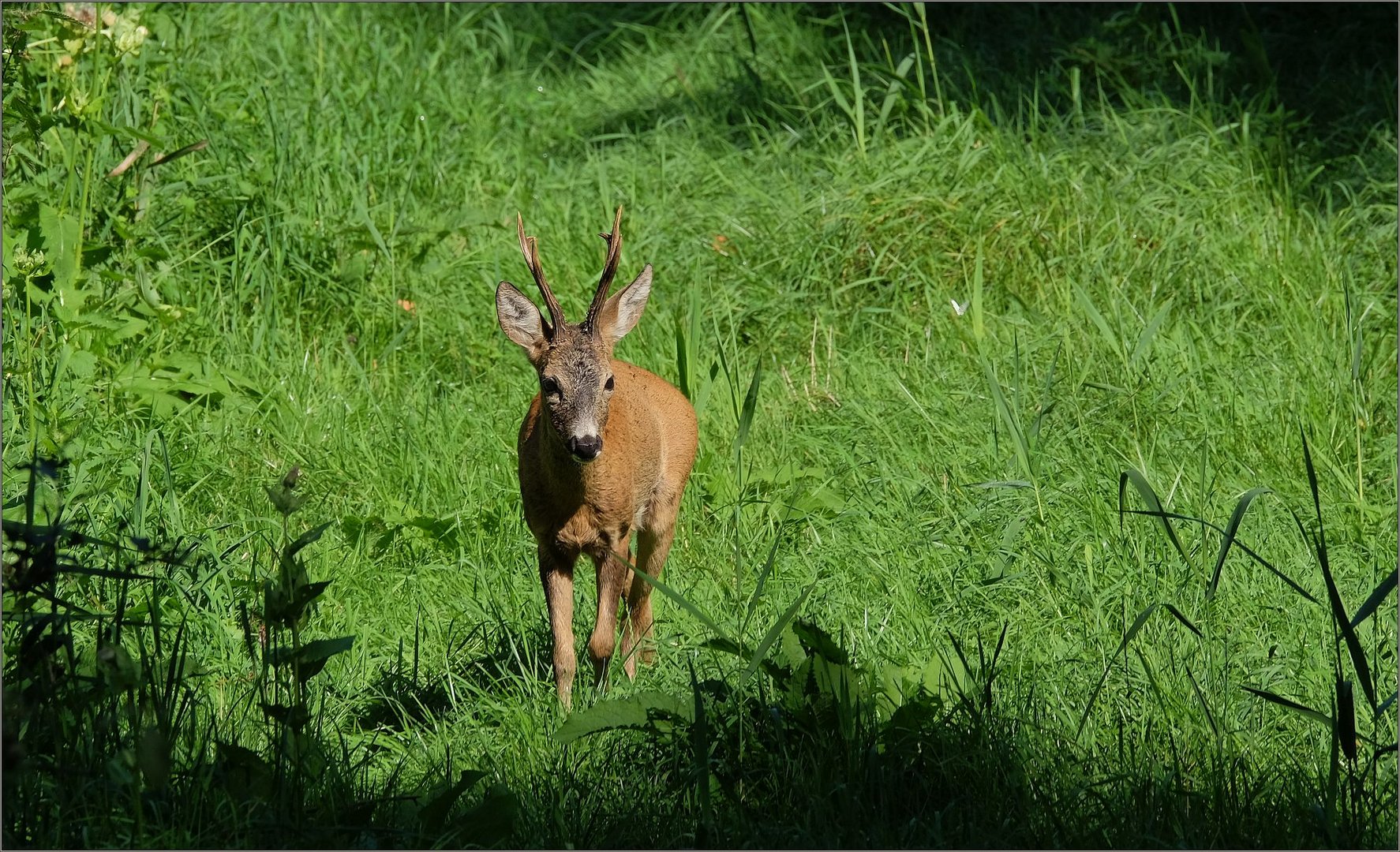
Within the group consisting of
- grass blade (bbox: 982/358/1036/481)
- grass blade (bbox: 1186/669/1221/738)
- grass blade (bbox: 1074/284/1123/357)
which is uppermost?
grass blade (bbox: 1074/284/1123/357)

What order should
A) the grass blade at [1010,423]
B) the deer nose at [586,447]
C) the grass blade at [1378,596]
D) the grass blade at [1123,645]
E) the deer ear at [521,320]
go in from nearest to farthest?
the grass blade at [1378,596] < the grass blade at [1123,645] < the deer nose at [586,447] < the grass blade at [1010,423] < the deer ear at [521,320]

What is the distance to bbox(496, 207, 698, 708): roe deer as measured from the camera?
415cm

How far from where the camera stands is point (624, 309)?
4602 mm

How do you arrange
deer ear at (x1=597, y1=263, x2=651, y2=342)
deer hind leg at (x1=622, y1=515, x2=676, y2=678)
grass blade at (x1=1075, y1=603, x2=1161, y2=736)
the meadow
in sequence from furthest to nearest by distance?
deer hind leg at (x1=622, y1=515, x2=676, y2=678) → deer ear at (x1=597, y1=263, x2=651, y2=342) → the meadow → grass blade at (x1=1075, y1=603, x2=1161, y2=736)

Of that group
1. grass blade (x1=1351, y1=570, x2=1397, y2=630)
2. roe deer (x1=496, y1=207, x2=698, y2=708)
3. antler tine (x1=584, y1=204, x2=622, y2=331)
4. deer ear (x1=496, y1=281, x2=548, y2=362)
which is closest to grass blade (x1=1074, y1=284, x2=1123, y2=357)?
roe deer (x1=496, y1=207, x2=698, y2=708)

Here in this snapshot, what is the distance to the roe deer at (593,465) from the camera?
163 inches

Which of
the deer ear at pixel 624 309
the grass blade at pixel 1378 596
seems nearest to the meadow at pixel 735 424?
the grass blade at pixel 1378 596

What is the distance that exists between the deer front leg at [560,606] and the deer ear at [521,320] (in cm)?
56

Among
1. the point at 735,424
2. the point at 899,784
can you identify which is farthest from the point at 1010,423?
the point at 735,424

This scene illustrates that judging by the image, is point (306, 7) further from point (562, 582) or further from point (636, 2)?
point (562, 582)

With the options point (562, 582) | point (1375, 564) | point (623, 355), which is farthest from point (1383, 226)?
point (562, 582)

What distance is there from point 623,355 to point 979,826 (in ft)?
10.8

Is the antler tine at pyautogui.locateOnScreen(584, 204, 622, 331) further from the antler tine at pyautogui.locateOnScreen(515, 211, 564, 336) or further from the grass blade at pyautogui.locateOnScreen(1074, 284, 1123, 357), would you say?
the grass blade at pyautogui.locateOnScreen(1074, 284, 1123, 357)

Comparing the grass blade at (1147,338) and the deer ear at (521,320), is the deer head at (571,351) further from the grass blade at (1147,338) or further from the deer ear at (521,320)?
the grass blade at (1147,338)
